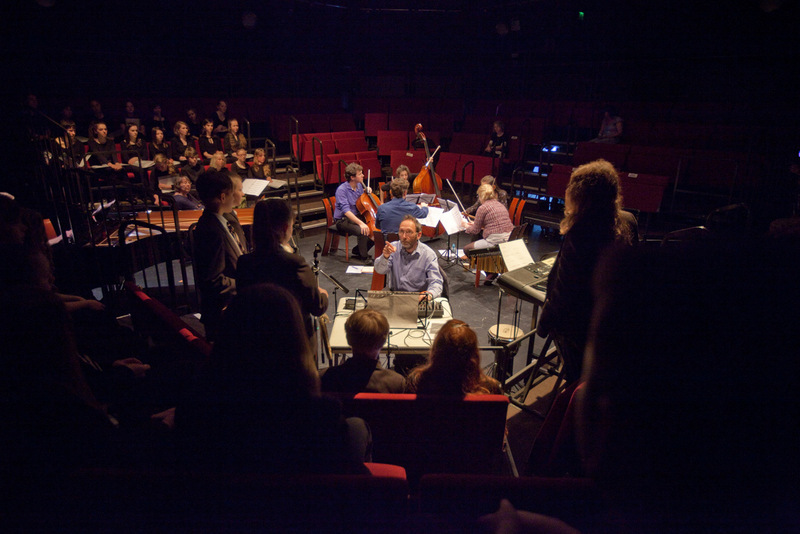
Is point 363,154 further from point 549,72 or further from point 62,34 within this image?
point 62,34

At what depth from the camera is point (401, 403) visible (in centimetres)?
194

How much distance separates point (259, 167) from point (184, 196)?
5.46 ft

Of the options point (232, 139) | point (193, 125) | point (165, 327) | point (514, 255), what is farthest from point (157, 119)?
point (514, 255)

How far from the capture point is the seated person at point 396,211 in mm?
5578

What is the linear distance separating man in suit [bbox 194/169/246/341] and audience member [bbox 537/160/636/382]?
6.47 feet

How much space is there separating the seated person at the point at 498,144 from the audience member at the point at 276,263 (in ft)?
25.2

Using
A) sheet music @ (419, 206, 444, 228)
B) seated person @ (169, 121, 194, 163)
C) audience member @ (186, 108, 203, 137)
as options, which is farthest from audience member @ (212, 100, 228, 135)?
sheet music @ (419, 206, 444, 228)

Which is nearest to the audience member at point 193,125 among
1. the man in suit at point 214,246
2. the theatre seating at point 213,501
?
the man in suit at point 214,246

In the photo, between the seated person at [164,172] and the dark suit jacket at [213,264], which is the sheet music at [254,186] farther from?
the dark suit jacket at [213,264]

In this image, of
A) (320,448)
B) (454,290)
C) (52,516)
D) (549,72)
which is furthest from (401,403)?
(549,72)

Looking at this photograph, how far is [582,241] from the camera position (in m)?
2.13

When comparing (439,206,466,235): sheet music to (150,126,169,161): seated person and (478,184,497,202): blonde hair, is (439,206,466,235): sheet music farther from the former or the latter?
(150,126,169,161): seated person

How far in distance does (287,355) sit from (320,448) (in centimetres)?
42

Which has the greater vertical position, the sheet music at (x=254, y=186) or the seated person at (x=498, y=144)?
the seated person at (x=498, y=144)
